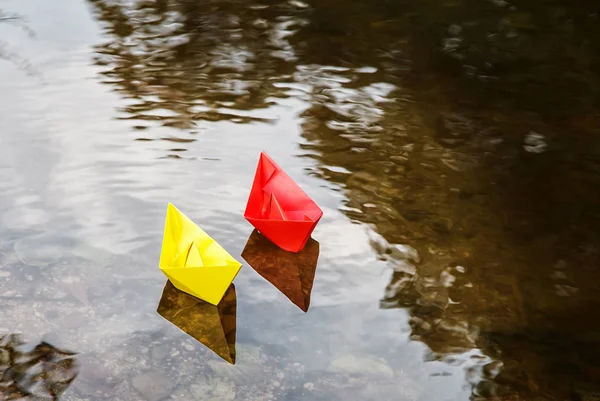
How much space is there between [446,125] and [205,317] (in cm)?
252

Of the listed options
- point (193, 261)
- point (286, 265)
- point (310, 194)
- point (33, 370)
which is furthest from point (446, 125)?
point (33, 370)

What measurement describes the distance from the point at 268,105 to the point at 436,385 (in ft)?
8.89

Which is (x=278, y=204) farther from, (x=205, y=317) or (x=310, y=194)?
(x=205, y=317)

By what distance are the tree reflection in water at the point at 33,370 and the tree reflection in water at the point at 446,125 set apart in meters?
1.59

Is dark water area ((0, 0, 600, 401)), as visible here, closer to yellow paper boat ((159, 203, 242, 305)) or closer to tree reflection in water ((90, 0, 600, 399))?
tree reflection in water ((90, 0, 600, 399))

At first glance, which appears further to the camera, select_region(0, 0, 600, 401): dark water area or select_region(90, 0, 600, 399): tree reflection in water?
select_region(90, 0, 600, 399): tree reflection in water

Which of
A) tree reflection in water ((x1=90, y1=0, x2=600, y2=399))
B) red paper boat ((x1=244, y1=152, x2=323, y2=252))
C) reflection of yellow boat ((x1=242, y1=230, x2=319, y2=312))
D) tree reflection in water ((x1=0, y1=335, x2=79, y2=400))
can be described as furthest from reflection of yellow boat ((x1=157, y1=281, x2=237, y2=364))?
tree reflection in water ((x1=90, y1=0, x2=600, y2=399))

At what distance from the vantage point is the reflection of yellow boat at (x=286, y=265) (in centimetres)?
354

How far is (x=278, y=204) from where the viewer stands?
372 centimetres

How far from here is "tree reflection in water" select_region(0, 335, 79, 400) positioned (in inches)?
114

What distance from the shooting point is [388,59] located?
5.82 metres

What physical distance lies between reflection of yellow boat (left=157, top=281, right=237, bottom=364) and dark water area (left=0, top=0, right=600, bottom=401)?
0.01m

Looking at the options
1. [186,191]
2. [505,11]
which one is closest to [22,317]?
[186,191]

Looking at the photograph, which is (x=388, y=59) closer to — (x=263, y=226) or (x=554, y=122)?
(x=554, y=122)
